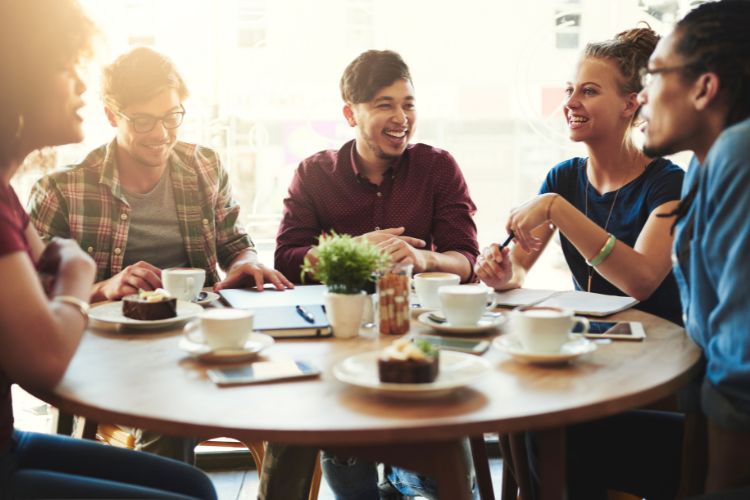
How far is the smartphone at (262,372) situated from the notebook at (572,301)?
0.70 metres

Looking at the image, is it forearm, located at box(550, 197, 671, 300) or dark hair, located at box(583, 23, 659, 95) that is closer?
forearm, located at box(550, 197, 671, 300)

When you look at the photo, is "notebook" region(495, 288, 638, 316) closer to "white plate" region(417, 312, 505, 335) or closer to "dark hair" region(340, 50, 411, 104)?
"white plate" region(417, 312, 505, 335)

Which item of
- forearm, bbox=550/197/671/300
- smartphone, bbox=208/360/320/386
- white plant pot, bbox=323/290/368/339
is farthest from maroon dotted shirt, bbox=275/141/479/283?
smartphone, bbox=208/360/320/386

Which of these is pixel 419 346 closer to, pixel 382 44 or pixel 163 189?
pixel 163 189

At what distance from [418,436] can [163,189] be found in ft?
5.08

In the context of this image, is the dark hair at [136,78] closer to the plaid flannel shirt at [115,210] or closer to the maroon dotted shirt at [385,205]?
the plaid flannel shirt at [115,210]

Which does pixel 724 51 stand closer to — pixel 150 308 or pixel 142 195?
pixel 150 308

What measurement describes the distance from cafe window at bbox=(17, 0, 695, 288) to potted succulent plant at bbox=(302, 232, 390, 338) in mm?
1484

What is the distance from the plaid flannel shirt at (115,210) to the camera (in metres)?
2.13

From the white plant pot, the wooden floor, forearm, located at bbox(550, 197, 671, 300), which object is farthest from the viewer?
the wooden floor

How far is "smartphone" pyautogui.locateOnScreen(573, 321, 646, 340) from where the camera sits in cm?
147

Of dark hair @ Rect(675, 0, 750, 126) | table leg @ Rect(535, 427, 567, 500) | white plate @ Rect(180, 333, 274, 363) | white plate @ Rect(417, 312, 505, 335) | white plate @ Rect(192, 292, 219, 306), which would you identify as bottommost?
table leg @ Rect(535, 427, 567, 500)

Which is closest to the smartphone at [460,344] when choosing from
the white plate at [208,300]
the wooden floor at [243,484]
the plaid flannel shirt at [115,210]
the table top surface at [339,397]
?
the table top surface at [339,397]

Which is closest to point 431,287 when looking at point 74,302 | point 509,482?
point 509,482
